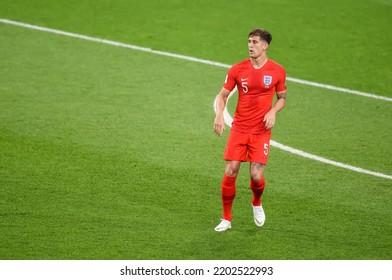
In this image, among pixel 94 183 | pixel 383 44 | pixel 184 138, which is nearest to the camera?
pixel 94 183

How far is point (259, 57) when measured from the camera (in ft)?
30.1

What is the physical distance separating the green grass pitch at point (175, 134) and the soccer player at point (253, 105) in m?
0.73

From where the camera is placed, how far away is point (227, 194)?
9.38m

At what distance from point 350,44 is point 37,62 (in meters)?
5.88

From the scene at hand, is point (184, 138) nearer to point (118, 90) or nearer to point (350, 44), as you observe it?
point (118, 90)

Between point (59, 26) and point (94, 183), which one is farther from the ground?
point (59, 26)

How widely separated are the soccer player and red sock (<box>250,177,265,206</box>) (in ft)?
0.09

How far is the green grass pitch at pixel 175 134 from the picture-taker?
30.3 ft

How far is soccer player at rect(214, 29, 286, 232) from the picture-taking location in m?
9.14

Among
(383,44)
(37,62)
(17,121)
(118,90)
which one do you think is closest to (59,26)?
(37,62)

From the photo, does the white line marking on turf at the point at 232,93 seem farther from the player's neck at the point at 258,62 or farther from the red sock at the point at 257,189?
the player's neck at the point at 258,62

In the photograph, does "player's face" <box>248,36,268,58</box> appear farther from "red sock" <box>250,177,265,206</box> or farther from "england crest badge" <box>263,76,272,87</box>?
"red sock" <box>250,177,265,206</box>

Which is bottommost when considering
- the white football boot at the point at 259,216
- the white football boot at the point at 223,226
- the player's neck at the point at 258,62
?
the white football boot at the point at 223,226

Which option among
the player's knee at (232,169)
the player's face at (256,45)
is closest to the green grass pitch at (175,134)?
the player's knee at (232,169)
